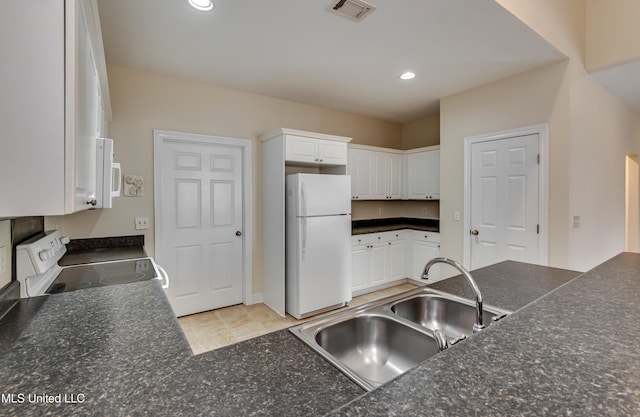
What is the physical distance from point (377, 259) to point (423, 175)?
56.8 inches

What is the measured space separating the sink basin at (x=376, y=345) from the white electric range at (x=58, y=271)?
121cm

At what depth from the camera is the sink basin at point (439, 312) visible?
136 cm

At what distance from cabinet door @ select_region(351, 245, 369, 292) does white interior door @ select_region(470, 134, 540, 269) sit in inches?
50.7

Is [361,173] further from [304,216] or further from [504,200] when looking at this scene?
[504,200]

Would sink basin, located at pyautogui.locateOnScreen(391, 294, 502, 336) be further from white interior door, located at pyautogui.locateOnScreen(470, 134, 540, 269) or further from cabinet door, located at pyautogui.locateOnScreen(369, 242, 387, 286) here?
cabinet door, located at pyautogui.locateOnScreen(369, 242, 387, 286)

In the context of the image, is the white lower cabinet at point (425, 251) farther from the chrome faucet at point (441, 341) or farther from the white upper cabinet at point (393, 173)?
the chrome faucet at point (441, 341)

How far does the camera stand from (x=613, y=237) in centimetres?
395

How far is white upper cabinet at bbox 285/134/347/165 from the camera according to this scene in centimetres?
328

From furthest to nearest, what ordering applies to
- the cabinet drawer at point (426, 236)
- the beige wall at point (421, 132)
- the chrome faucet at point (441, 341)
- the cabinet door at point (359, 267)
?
the beige wall at point (421, 132)
the cabinet drawer at point (426, 236)
the cabinet door at point (359, 267)
the chrome faucet at point (441, 341)

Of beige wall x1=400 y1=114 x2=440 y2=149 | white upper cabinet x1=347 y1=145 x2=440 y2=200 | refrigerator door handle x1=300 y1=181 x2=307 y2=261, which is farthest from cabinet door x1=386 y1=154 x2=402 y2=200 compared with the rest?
refrigerator door handle x1=300 y1=181 x2=307 y2=261

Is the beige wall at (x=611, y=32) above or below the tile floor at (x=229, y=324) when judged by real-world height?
above

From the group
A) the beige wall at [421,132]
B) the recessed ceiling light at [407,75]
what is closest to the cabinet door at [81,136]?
the recessed ceiling light at [407,75]

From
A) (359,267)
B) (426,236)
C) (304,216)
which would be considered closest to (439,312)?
(304,216)

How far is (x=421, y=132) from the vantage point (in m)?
4.84
